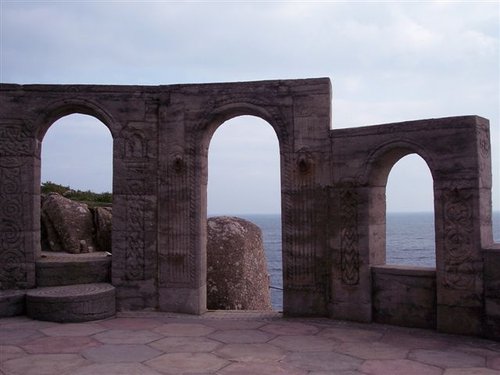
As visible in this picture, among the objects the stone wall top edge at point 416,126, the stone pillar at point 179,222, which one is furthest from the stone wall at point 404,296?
the stone pillar at point 179,222

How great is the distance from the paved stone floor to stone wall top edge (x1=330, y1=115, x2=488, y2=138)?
2.66 metres

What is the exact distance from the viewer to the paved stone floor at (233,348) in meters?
5.00

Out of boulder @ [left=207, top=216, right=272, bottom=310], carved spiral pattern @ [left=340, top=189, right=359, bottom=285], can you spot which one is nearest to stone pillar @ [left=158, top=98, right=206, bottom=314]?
boulder @ [left=207, top=216, right=272, bottom=310]

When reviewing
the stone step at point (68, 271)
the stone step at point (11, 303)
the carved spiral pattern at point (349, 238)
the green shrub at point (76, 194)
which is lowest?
the stone step at point (11, 303)

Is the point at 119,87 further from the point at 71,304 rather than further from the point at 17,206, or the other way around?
the point at 71,304

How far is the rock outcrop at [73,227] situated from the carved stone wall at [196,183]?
1301 millimetres

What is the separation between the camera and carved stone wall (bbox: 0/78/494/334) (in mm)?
7145

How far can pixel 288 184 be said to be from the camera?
7.51m

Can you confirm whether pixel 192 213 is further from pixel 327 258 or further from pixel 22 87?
pixel 22 87

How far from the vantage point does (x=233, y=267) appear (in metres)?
9.20

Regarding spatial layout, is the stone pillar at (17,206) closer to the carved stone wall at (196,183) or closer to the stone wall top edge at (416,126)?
the carved stone wall at (196,183)

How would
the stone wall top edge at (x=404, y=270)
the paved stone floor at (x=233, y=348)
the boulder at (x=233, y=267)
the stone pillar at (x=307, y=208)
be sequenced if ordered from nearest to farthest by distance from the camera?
the paved stone floor at (x=233, y=348)
the stone wall top edge at (x=404, y=270)
the stone pillar at (x=307, y=208)
the boulder at (x=233, y=267)

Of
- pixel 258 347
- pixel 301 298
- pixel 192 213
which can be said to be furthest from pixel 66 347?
pixel 301 298

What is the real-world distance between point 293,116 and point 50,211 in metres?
5.00
